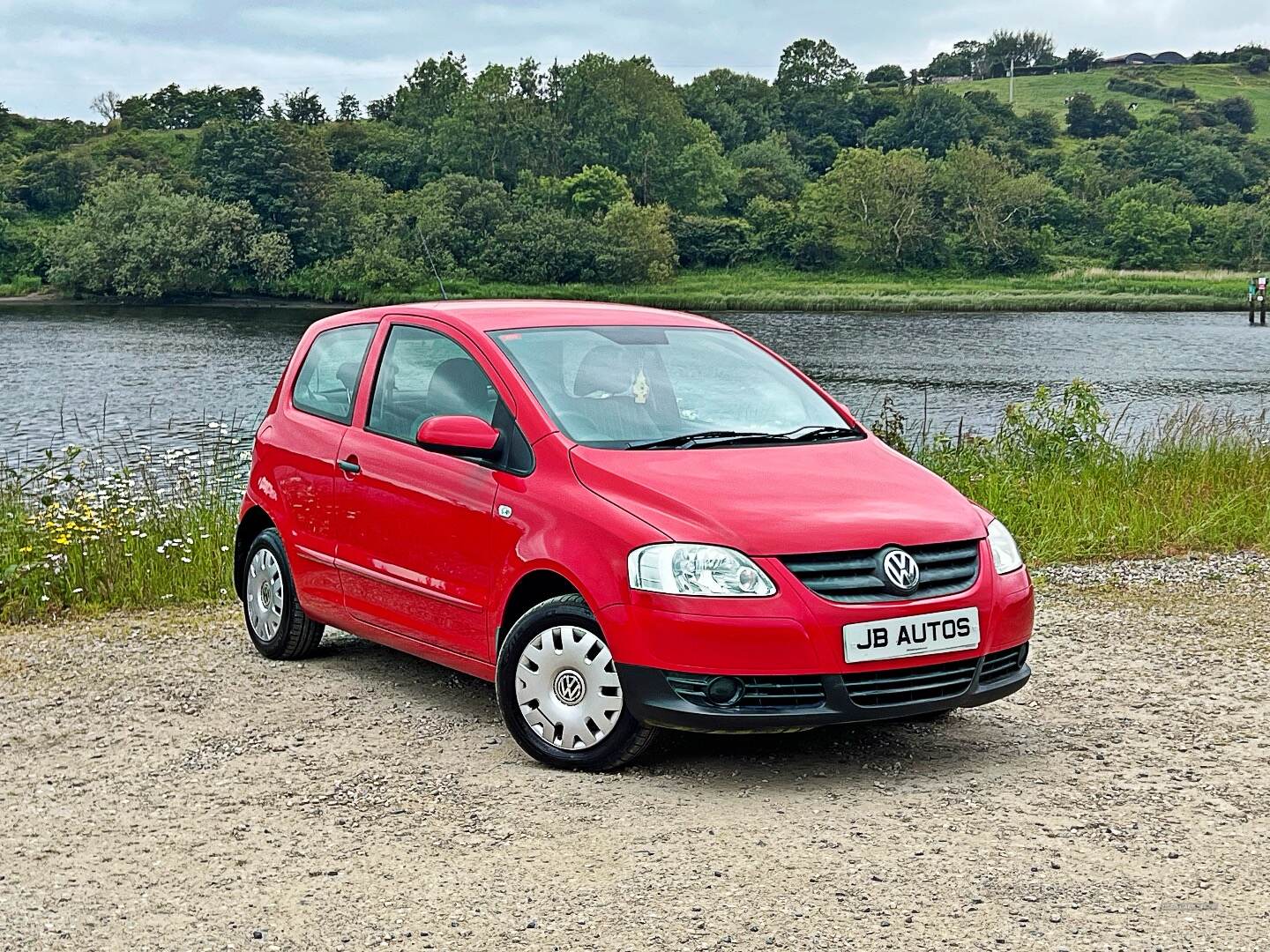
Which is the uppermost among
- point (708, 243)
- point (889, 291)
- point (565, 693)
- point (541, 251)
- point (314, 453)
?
point (708, 243)

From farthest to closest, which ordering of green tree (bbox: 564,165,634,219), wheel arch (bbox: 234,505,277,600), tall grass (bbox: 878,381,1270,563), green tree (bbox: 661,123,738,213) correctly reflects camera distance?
green tree (bbox: 661,123,738,213)
green tree (bbox: 564,165,634,219)
tall grass (bbox: 878,381,1270,563)
wheel arch (bbox: 234,505,277,600)

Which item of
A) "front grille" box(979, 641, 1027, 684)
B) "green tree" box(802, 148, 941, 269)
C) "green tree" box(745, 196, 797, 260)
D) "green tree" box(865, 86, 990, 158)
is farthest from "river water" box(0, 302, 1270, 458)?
"green tree" box(865, 86, 990, 158)

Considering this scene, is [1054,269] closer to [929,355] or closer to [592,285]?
[592,285]

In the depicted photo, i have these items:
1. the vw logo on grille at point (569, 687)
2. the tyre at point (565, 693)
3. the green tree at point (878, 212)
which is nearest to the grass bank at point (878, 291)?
the green tree at point (878, 212)

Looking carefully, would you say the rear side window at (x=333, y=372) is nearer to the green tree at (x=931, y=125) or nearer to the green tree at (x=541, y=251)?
the green tree at (x=541, y=251)

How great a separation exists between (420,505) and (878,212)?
116973 millimetres

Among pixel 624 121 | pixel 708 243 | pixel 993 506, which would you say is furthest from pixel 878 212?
pixel 993 506

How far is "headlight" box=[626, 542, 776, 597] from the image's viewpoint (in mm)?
5172

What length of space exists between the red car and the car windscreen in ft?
0.04

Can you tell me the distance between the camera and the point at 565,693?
18.2ft

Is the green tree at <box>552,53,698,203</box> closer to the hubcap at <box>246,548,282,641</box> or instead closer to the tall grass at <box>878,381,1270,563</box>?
the tall grass at <box>878,381,1270,563</box>

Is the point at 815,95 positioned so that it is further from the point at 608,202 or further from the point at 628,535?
the point at 628,535

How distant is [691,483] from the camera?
5.51m

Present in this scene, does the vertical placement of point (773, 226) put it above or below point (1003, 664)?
above
